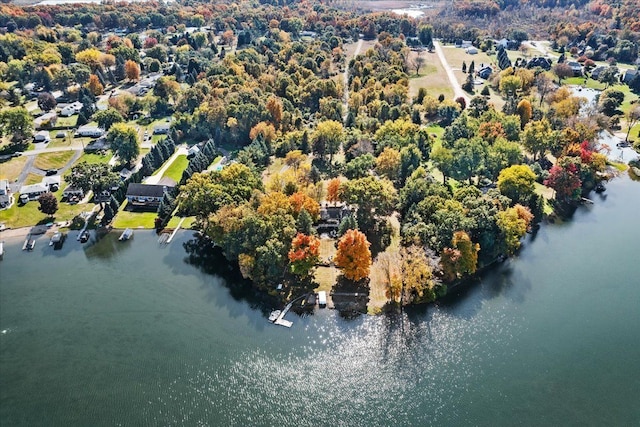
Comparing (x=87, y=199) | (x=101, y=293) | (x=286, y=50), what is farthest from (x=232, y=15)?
(x=101, y=293)

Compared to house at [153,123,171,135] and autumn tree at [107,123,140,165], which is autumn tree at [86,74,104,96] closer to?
house at [153,123,171,135]

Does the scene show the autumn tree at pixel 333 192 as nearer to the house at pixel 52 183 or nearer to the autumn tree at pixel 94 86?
the house at pixel 52 183

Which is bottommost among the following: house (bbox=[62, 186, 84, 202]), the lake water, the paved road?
the lake water

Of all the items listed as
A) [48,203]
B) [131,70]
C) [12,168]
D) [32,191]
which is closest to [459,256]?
[48,203]

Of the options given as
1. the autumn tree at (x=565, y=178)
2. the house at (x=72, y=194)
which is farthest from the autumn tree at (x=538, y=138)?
the house at (x=72, y=194)

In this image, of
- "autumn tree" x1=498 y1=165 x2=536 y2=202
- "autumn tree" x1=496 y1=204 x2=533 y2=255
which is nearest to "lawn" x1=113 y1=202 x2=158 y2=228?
"autumn tree" x1=496 y1=204 x2=533 y2=255

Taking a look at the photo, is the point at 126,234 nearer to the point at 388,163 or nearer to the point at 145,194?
the point at 145,194

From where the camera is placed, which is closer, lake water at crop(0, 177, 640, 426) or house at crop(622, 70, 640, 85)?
lake water at crop(0, 177, 640, 426)

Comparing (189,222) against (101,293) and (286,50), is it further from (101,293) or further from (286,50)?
(286,50)
